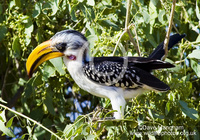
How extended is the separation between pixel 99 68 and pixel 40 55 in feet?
1.19

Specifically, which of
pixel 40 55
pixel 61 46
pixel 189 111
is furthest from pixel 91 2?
pixel 189 111

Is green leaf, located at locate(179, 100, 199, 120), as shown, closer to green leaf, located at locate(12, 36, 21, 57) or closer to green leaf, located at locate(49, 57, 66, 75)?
green leaf, located at locate(49, 57, 66, 75)

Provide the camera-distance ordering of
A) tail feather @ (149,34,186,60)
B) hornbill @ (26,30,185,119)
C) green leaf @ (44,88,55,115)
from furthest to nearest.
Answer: green leaf @ (44,88,55,115) < tail feather @ (149,34,186,60) < hornbill @ (26,30,185,119)

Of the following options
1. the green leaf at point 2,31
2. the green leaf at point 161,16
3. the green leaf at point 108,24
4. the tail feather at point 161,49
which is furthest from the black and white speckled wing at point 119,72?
the green leaf at point 2,31

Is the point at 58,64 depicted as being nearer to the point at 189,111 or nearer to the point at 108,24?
the point at 108,24

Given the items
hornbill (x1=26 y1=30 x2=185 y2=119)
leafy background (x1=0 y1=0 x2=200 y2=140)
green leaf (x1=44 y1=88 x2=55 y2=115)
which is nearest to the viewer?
leafy background (x1=0 y1=0 x2=200 y2=140)

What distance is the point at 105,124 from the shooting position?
2207 mm

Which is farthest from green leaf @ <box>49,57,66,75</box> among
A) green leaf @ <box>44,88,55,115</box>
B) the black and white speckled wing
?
green leaf @ <box>44,88,55,115</box>

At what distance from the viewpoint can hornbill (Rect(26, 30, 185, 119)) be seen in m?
2.53

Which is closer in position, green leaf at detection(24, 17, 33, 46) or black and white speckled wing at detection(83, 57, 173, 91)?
black and white speckled wing at detection(83, 57, 173, 91)

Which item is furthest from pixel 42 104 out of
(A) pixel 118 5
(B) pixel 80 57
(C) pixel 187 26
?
(C) pixel 187 26

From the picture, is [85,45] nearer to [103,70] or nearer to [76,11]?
[103,70]

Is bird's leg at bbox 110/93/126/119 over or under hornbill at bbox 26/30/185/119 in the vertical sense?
under

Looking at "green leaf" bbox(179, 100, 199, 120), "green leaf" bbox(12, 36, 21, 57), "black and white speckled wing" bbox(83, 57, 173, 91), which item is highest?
"green leaf" bbox(12, 36, 21, 57)
